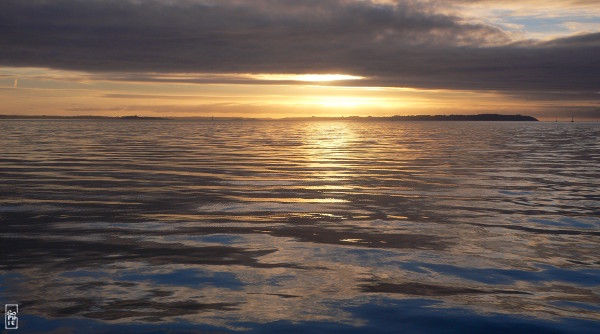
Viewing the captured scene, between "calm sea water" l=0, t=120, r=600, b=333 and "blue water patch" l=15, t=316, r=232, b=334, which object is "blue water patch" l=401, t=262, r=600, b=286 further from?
"blue water patch" l=15, t=316, r=232, b=334

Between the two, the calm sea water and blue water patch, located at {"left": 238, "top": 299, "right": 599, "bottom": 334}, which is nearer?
blue water patch, located at {"left": 238, "top": 299, "right": 599, "bottom": 334}

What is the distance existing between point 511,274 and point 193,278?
4.15 meters

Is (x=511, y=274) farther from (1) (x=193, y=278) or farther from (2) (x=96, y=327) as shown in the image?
(2) (x=96, y=327)

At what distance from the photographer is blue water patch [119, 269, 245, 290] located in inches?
294

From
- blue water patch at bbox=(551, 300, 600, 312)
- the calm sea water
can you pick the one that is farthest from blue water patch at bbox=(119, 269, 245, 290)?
blue water patch at bbox=(551, 300, 600, 312)

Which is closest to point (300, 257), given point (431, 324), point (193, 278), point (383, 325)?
point (193, 278)

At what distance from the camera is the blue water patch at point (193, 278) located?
7.46 meters

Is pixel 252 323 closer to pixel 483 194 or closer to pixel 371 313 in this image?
pixel 371 313

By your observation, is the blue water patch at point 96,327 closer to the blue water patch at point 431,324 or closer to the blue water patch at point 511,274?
the blue water patch at point 431,324

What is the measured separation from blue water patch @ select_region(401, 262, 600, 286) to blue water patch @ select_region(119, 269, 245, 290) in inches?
95.2

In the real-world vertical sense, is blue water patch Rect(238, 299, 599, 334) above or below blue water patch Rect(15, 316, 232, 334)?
below

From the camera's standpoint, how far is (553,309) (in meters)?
6.64

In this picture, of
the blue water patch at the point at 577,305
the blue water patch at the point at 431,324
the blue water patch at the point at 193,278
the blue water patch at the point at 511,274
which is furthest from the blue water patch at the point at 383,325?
the blue water patch at the point at 511,274

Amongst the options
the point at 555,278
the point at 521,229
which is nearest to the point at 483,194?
the point at 521,229
